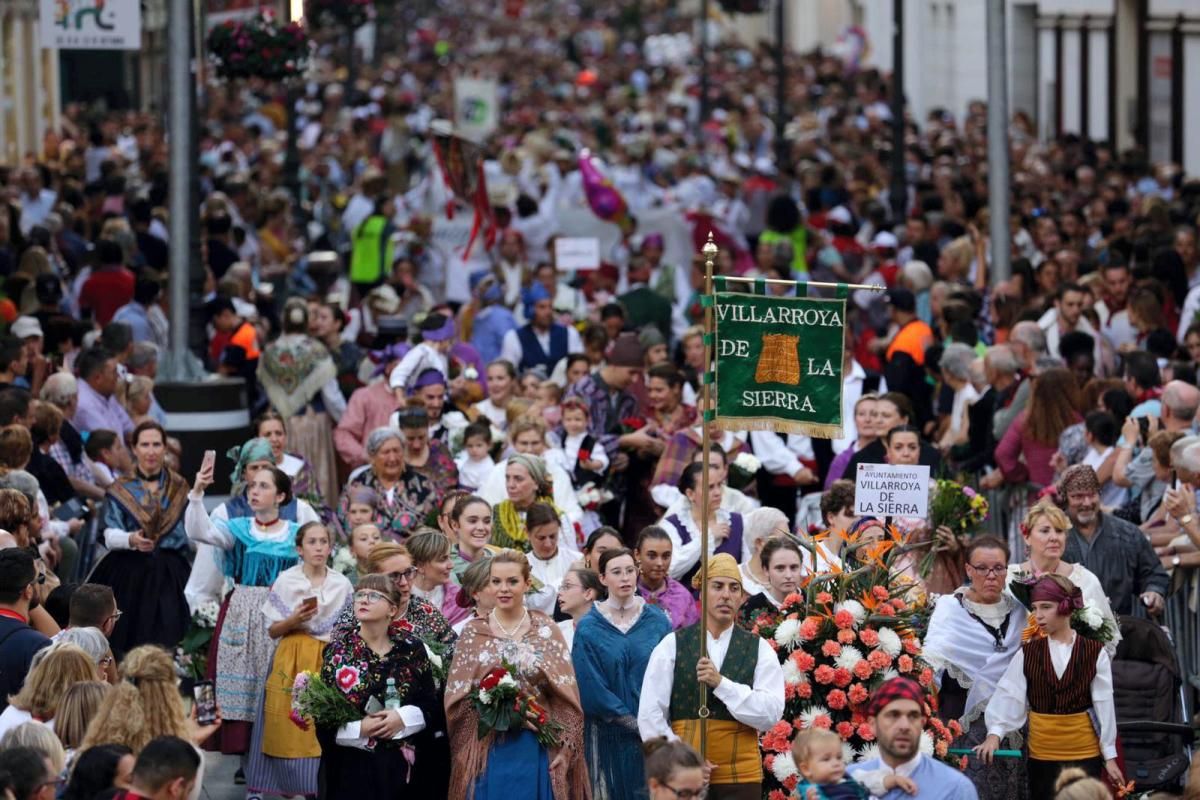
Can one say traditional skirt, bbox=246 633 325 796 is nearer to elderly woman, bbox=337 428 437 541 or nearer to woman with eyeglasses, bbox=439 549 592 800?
woman with eyeglasses, bbox=439 549 592 800

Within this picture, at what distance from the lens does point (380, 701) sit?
10.9 m

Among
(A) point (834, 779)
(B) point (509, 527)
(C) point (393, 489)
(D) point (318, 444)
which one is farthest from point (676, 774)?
(D) point (318, 444)

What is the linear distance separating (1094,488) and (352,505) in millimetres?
3696

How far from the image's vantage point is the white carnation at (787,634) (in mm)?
10984

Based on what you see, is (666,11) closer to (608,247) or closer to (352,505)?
(608,247)

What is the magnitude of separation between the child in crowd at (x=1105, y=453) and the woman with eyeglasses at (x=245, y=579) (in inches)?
173

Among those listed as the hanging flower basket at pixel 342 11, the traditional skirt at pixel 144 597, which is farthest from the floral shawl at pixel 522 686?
the hanging flower basket at pixel 342 11

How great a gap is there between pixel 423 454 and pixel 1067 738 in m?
4.84

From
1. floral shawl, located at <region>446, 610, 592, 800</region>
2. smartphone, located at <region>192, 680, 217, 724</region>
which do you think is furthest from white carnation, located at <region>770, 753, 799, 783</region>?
smartphone, located at <region>192, 680, 217, 724</region>

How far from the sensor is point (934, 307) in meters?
19.9

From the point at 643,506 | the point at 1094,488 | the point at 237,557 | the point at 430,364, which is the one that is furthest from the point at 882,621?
the point at 430,364

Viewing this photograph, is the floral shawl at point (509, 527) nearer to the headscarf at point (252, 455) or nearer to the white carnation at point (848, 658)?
the headscarf at point (252, 455)

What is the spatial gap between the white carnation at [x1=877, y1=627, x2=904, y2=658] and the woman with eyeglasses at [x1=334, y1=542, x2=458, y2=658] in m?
1.81

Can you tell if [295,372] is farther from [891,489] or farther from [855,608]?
[855,608]
